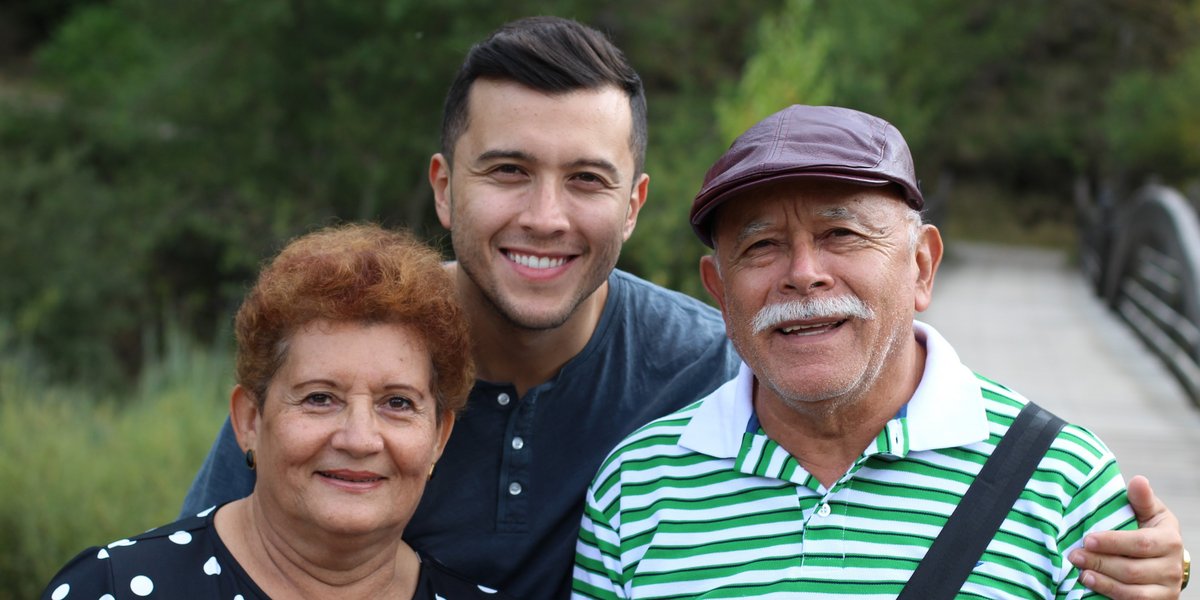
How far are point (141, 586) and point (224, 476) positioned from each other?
558 mm

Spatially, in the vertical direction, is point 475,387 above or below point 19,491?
above

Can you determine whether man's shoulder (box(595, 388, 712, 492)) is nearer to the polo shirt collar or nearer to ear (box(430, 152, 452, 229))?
the polo shirt collar

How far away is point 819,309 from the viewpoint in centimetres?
236

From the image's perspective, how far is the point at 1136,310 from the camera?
14195mm

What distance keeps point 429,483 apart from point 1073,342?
35.1 ft

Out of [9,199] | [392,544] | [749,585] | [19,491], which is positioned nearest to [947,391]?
[749,585]

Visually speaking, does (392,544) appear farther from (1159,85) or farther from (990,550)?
(1159,85)

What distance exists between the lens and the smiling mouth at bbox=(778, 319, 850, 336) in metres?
2.38

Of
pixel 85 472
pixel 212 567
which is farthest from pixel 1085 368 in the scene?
pixel 212 567

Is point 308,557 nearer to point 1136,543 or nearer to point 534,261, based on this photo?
point 534,261

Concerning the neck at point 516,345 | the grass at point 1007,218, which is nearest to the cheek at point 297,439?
the neck at point 516,345

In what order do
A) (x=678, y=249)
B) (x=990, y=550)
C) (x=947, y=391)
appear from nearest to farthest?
(x=990, y=550) → (x=947, y=391) → (x=678, y=249)

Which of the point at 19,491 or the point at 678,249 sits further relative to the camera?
the point at 678,249

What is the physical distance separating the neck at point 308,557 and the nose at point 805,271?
3.14ft
